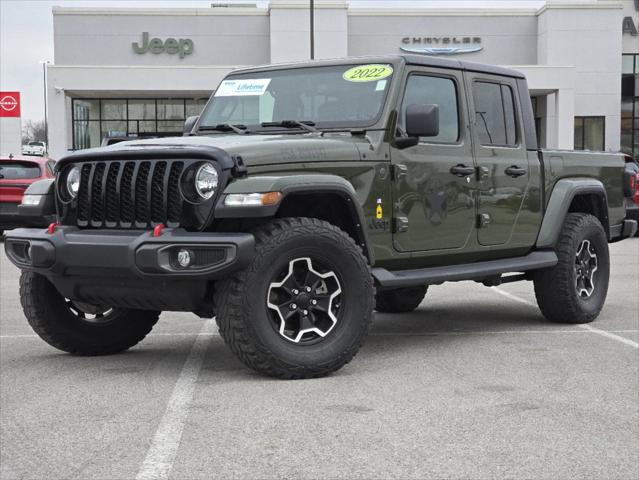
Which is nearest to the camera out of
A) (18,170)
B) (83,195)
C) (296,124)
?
(83,195)

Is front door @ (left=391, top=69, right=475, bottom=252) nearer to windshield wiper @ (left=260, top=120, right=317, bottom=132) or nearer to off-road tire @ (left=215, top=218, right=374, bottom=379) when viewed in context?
windshield wiper @ (left=260, top=120, right=317, bottom=132)

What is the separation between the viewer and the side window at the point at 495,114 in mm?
8359

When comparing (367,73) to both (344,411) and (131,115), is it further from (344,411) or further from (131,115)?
(131,115)

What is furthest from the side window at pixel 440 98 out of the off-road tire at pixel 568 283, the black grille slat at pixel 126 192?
the black grille slat at pixel 126 192

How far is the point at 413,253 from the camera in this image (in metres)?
7.48

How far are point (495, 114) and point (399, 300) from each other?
208cm

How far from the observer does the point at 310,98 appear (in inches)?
302

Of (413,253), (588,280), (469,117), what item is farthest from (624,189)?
(413,253)

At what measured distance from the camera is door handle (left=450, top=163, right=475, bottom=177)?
7801 mm

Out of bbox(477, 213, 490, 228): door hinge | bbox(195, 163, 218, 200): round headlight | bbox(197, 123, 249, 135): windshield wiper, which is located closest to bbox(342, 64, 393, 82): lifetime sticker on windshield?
bbox(197, 123, 249, 135): windshield wiper

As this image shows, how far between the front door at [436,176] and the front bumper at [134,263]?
154 centimetres

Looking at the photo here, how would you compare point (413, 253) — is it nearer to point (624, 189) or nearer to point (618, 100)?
point (624, 189)

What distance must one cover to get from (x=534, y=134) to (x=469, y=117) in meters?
0.97

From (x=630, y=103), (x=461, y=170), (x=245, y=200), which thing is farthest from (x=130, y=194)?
(x=630, y=103)
